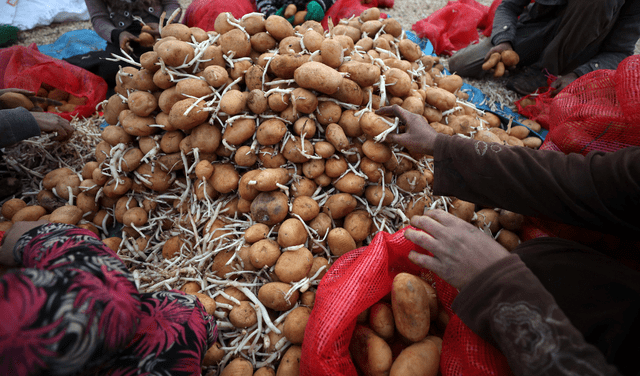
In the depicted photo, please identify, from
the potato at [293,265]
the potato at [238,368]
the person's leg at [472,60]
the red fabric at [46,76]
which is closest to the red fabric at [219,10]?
the red fabric at [46,76]

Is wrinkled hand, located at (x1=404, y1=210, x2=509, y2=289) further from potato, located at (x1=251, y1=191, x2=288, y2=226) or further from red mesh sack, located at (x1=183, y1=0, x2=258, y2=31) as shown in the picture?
red mesh sack, located at (x1=183, y1=0, x2=258, y2=31)

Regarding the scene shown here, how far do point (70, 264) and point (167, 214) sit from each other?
3.72 ft

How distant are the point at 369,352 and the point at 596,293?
73 centimetres

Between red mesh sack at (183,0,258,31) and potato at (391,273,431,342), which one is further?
red mesh sack at (183,0,258,31)

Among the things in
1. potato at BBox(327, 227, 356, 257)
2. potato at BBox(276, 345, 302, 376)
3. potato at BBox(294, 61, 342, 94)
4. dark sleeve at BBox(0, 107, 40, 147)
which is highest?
potato at BBox(294, 61, 342, 94)

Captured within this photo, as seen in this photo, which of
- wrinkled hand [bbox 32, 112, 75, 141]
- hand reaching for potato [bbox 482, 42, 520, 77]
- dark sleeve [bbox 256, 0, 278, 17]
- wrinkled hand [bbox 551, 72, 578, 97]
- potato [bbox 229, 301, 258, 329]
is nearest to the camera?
potato [bbox 229, 301, 258, 329]

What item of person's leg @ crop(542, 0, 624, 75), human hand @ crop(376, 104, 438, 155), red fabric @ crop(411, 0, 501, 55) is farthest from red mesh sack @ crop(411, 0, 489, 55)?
human hand @ crop(376, 104, 438, 155)

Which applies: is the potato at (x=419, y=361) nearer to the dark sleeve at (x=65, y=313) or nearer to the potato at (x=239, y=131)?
the dark sleeve at (x=65, y=313)

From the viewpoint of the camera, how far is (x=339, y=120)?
1.52 meters

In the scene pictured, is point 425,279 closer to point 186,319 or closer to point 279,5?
point 186,319

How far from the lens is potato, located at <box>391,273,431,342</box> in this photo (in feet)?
3.49

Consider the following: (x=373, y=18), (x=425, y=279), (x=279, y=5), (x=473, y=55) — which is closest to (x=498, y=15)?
(x=473, y=55)

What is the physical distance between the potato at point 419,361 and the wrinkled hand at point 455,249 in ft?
0.98

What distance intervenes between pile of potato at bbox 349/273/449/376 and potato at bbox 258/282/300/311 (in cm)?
31
